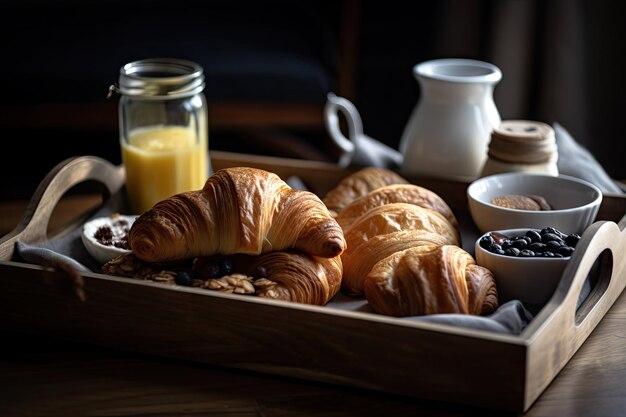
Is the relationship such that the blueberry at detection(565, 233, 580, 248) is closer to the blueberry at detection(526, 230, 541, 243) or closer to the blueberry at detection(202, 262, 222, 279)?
the blueberry at detection(526, 230, 541, 243)

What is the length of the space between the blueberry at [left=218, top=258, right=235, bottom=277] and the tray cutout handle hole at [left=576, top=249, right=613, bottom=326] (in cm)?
36

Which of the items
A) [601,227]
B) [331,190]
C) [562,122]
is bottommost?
[562,122]

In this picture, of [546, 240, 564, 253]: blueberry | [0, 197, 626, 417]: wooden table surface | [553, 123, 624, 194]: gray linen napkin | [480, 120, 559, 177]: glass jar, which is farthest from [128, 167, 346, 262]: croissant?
[553, 123, 624, 194]: gray linen napkin

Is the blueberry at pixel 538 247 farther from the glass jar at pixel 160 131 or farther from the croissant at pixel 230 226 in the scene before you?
the glass jar at pixel 160 131

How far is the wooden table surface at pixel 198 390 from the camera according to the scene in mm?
789

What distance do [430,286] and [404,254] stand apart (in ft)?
0.20

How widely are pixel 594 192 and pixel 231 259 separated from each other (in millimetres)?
475

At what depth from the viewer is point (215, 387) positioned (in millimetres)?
828

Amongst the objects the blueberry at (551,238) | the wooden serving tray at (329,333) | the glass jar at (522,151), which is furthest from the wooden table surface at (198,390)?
the glass jar at (522,151)

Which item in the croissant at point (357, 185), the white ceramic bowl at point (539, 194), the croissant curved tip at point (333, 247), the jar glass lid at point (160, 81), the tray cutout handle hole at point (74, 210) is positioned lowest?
the tray cutout handle hole at point (74, 210)

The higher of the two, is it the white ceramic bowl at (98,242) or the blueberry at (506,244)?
the blueberry at (506,244)

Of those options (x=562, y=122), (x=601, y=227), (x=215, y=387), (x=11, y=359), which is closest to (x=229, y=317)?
(x=215, y=387)

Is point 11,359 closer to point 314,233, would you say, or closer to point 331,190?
point 314,233

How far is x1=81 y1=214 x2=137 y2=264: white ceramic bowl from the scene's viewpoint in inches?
40.4
